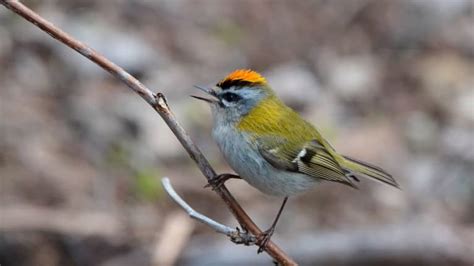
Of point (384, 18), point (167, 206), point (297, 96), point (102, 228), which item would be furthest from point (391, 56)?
point (102, 228)

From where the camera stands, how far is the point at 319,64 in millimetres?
8125

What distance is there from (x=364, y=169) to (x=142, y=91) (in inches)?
71.5

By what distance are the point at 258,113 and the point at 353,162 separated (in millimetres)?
732

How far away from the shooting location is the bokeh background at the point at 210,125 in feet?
17.4

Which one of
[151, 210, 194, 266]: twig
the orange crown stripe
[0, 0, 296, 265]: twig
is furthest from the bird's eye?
[151, 210, 194, 266]: twig

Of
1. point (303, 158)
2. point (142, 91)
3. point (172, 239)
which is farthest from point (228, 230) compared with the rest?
point (172, 239)

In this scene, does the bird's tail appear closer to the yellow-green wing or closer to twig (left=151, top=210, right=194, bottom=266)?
the yellow-green wing

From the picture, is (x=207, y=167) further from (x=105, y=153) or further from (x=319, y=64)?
(x=319, y=64)

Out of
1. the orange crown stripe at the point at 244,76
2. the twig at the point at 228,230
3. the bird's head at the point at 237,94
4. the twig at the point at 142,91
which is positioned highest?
the bird's head at the point at 237,94

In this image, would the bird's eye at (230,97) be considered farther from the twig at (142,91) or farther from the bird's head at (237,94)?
the twig at (142,91)

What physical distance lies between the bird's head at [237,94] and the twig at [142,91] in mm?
636

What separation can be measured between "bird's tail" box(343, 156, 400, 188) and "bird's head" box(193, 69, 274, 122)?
61cm

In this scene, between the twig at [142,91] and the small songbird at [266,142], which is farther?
the small songbird at [266,142]

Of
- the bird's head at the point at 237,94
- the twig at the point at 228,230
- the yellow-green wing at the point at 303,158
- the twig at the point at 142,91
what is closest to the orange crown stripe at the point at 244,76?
the bird's head at the point at 237,94
